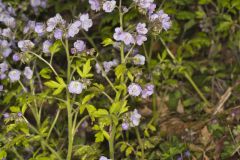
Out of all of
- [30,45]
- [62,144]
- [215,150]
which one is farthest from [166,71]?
[30,45]

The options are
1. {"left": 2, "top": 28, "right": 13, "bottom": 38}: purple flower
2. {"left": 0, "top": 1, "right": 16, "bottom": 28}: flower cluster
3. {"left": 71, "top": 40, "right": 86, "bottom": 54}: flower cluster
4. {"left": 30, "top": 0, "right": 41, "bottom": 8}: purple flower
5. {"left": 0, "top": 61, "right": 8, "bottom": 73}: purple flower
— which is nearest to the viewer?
{"left": 71, "top": 40, "right": 86, "bottom": 54}: flower cluster

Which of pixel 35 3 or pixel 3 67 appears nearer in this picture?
pixel 3 67

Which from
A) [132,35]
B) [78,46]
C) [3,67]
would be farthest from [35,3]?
[132,35]

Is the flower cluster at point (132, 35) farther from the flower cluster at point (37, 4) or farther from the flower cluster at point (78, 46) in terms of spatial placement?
the flower cluster at point (37, 4)

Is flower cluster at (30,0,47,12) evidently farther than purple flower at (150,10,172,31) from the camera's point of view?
Yes

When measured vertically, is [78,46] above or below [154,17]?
below

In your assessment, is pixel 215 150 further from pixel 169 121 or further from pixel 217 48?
pixel 217 48

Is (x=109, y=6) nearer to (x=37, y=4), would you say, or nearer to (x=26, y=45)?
(x=26, y=45)

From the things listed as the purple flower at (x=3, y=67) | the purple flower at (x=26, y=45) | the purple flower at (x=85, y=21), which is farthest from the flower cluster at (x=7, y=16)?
the purple flower at (x=85, y=21)

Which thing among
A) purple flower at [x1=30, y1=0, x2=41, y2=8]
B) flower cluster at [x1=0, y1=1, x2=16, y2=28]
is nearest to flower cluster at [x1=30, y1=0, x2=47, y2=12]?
purple flower at [x1=30, y1=0, x2=41, y2=8]

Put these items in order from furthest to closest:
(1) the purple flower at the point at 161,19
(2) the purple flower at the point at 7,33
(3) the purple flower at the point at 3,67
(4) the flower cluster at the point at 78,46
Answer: (2) the purple flower at the point at 7,33
(3) the purple flower at the point at 3,67
(1) the purple flower at the point at 161,19
(4) the flower cluster at the point at 78,46

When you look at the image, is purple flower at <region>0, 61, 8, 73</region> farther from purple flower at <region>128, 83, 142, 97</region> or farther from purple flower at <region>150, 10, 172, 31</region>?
purple flower at <region>150, 10, 172, 31</region>
